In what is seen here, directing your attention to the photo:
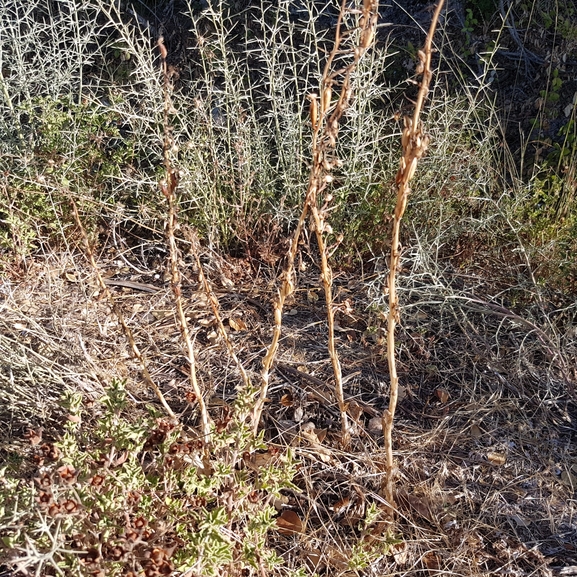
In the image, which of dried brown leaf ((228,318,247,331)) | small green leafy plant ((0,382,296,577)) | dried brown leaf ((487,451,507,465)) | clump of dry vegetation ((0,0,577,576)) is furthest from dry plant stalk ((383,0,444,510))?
dried brown leaf ((228,318,247,331))

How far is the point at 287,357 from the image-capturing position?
2.57 metres

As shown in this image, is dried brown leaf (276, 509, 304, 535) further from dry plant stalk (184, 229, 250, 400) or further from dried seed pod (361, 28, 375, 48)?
dried seed pod (361, 28, 375, 48)

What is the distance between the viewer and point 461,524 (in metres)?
2.00

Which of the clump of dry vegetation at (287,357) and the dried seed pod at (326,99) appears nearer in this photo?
the dried seed pod at (326,99)

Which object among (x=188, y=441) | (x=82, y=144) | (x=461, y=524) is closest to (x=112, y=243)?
(x=82, y=144)

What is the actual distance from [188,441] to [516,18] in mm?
3796

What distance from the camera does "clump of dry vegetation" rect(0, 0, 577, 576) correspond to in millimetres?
1579

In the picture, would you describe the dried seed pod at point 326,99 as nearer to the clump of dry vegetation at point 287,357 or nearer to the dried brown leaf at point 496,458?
the clump of dry vegetation at point 287,357

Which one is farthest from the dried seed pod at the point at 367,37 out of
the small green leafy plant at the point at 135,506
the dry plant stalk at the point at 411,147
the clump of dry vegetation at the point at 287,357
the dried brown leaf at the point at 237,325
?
the dried brown leaf at the point at 237,325

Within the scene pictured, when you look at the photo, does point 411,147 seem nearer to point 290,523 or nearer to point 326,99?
point 326,99

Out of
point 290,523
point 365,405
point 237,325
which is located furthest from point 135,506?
point 237,325

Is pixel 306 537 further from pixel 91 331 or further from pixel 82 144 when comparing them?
pixel 82 144

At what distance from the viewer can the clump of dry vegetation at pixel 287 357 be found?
1579mm

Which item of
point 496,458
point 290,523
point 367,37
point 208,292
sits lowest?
point 496,458
